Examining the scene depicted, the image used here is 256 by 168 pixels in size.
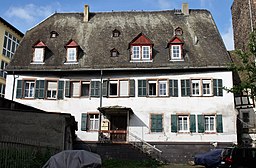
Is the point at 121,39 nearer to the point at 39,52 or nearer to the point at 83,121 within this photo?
the point at 39,52

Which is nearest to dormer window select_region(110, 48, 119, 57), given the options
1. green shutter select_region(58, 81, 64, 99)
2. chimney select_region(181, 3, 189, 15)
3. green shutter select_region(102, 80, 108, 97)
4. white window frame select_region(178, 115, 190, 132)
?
green shutter select_region(102, 80, 108, 97)

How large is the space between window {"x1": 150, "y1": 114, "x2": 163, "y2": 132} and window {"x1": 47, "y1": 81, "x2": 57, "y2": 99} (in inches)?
323

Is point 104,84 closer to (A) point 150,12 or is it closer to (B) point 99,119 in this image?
(B) point 99,119

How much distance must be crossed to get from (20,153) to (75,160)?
7.85 m

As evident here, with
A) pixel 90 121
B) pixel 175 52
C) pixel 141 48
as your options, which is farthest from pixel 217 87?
pixel 90 121

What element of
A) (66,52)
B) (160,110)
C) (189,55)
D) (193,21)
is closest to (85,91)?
(66,52)

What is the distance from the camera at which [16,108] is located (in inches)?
669

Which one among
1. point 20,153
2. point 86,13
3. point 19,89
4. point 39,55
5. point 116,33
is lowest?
point 20,153

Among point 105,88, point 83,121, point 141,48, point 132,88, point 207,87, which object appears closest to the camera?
point 207,87

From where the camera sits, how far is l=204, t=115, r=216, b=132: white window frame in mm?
24875

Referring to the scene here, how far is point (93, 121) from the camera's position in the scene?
85.7 feet

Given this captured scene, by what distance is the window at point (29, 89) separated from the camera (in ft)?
88.7

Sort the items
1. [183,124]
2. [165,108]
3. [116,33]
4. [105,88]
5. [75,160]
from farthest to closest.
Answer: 1. [116,33]
2. [105,88]
3. [165,108]
4. [183,124]
5. [75,160]

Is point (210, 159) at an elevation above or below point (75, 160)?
below
